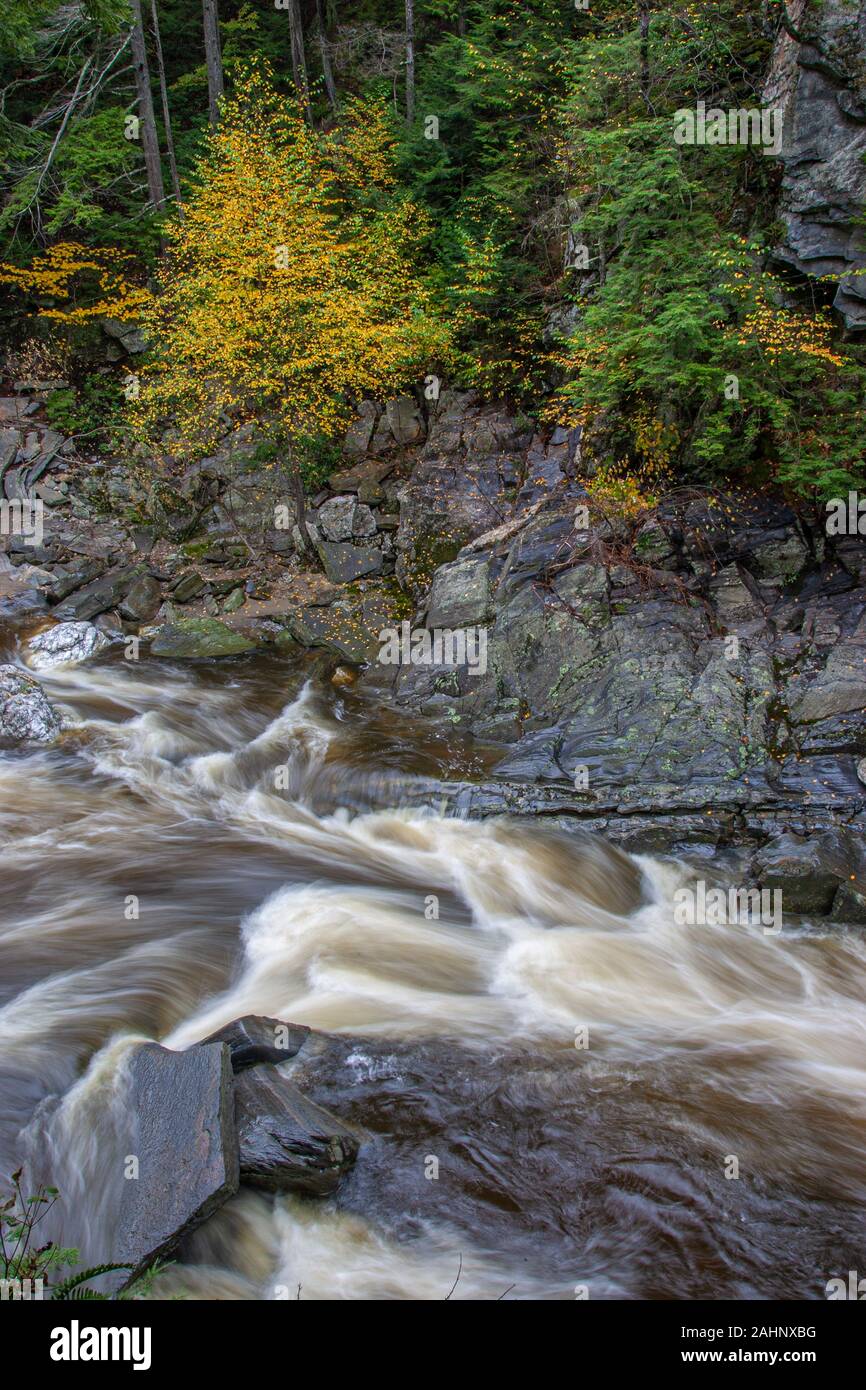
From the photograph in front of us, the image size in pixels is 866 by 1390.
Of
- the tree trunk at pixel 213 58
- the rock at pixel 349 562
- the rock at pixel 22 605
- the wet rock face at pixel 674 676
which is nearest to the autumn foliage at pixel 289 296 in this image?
the rock at pixel 349 562

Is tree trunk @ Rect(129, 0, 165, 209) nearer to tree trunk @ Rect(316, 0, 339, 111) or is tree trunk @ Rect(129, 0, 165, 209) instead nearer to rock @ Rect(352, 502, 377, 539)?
tree trunk @ Rect(316, 0, 339, 111)

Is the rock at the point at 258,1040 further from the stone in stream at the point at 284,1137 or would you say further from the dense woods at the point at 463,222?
the dense woods at the point at 463,222

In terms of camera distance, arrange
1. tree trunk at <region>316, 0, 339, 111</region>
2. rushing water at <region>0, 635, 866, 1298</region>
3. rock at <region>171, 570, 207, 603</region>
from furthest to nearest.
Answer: tree trunk at <region>316, 0, 339, 111</region>
rock at <region>171, 570, 207, 603</region>
rushing water at <region>0, 635, 866, 1298</region>

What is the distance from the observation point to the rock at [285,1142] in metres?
4.98

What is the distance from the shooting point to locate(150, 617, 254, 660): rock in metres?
13.6

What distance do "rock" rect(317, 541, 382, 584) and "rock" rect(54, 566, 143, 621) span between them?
3.58 meters

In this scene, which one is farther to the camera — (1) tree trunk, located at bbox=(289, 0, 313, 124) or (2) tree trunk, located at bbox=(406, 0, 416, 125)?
(1) tree trunk, located at bbox=(289, 0, 313, 124)

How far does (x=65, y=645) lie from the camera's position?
13375mm

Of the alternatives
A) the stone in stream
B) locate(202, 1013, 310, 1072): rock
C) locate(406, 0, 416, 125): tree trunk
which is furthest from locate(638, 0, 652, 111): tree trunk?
the stone in stream

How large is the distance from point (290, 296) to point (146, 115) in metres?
8.87

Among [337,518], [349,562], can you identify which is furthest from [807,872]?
[337,518]

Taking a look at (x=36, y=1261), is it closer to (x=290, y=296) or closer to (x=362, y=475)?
(x=290, y=296)

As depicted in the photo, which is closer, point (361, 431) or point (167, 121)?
point (361, 431)
